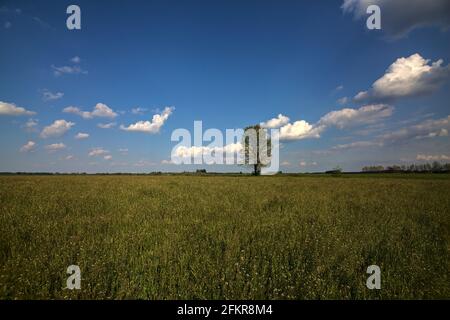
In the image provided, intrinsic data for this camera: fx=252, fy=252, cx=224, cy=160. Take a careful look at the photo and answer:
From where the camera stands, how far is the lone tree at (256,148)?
58688mm

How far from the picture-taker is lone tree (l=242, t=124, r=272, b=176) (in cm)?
5869

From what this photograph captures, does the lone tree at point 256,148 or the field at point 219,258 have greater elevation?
the lone tree at point 256,148

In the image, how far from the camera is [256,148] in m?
59.6

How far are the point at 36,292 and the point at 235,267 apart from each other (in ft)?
8.62

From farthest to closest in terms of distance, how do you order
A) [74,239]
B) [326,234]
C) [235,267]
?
[326,234], [74,239], [235,267]

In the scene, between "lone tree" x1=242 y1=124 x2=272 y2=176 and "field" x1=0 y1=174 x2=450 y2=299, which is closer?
"field" x1=0 y1=174 x2=450 y2=299

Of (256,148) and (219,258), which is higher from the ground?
(256,148)

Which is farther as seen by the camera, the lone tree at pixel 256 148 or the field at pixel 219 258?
the lone tree at pixel 256 148

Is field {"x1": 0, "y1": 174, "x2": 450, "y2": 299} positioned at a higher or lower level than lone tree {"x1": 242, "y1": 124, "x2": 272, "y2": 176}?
lower

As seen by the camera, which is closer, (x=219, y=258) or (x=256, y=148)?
(x=219, y=258)
